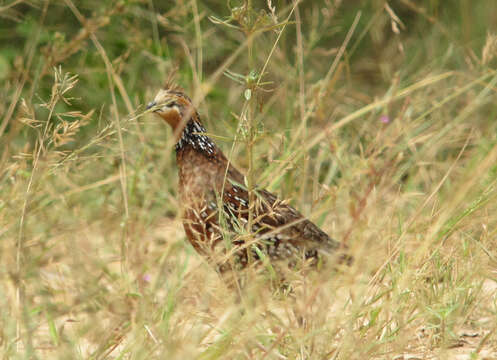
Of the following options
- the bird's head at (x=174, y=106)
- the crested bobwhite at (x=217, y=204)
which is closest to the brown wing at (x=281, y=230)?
the crested bobwhite at (x=217, y=204)

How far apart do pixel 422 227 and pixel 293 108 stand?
1.46 meters

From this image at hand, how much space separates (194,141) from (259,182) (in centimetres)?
52

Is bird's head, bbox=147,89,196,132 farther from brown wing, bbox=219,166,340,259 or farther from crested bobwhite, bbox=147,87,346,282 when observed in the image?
brown wing, bbox=219,166,340,259

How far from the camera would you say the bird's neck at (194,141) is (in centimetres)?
338

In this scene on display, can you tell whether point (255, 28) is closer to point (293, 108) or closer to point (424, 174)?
point (293, 108)

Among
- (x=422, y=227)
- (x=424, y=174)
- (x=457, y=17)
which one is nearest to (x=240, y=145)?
(x=424, y=174)

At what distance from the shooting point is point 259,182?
374cm

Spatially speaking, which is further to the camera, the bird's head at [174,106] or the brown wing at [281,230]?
the bird's head at [174,106]

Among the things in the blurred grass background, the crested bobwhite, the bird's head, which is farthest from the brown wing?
the bird's head

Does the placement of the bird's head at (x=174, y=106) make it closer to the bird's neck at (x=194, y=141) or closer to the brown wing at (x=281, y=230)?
the bird's neck at (x=194, y=141)

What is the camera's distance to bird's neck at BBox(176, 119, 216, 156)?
3.38 meters

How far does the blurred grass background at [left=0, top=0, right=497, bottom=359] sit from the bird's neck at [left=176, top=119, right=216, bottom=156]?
190 mm

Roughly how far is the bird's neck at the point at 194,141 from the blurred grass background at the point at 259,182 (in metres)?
0.19

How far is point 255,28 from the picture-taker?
7.34 ft
